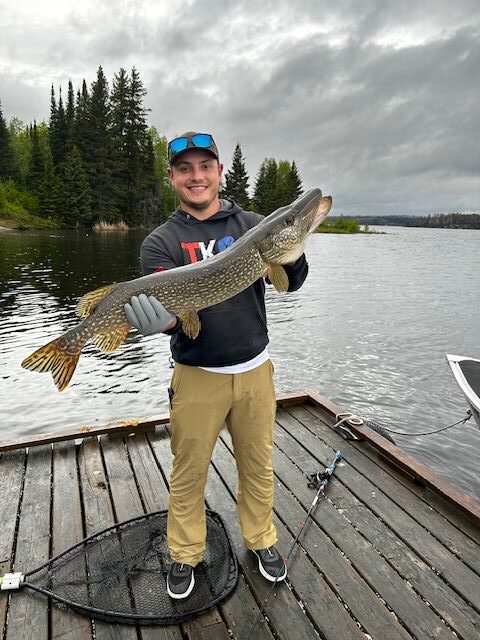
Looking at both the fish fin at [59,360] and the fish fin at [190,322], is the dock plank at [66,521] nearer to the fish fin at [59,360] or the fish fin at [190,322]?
the fish fin at [59,360]

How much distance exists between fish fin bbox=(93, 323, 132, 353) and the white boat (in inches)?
163

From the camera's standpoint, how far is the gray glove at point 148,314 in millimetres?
2418

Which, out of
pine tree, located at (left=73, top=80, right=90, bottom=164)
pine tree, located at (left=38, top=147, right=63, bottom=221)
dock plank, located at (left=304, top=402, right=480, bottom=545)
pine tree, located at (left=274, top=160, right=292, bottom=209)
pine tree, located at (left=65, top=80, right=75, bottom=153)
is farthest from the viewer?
pine tree, located at (left=274, top=160, right=292, bottom=209)

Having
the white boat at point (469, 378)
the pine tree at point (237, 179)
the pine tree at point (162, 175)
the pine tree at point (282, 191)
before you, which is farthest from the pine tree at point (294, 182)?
the white boat at point (469, 378)

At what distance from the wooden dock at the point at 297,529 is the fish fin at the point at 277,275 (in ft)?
6.31

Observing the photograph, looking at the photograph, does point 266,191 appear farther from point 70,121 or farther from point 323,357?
point 323,357

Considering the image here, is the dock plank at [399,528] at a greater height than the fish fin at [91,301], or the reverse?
the fish fin at [91,301]

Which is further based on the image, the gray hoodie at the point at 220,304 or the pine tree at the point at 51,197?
the pine tree at the point at 51,197

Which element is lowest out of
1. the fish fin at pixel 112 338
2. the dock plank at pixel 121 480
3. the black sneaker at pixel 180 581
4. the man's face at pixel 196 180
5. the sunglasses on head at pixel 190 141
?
the dock plank at pixel 121 480

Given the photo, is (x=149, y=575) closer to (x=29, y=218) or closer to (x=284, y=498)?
(x=284, y=498)

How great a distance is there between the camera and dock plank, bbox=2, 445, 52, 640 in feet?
7.84

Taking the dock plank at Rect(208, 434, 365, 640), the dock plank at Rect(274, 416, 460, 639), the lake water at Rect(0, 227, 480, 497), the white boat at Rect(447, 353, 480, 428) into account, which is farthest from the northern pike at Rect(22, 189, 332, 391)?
the lake water at Rect(0, 227, 480, 497)

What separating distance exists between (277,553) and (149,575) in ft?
2.84

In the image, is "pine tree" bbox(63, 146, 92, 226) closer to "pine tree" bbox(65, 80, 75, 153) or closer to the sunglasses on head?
"pine tree" bbox(65, 80, 75, 153)
